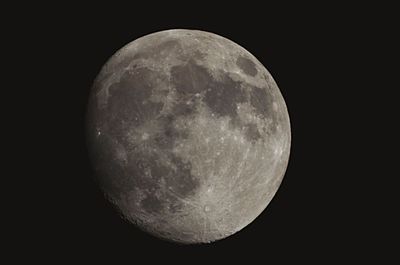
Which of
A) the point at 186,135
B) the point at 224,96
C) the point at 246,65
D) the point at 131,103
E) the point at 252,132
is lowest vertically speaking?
the point at 186,135

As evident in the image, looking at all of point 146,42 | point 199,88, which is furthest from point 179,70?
point 146,42

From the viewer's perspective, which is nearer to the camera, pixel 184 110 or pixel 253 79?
pixel 184 110

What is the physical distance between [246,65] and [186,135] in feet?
3.88

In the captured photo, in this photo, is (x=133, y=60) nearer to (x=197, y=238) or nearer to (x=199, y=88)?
(x=199, y=88)

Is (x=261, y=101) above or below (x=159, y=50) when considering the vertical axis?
below

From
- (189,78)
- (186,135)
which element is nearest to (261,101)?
(189,78)

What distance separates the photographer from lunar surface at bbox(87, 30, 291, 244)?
587cm

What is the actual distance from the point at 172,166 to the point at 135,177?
451mm

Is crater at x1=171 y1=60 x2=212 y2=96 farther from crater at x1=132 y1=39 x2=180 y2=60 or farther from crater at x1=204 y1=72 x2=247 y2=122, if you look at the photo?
crater at x1=132 y1=39 x2=180 y2=60

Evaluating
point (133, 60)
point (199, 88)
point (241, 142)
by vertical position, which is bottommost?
point (241, 142)

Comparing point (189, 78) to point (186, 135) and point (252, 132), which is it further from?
point (252, 132)

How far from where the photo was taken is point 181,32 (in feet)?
21.7

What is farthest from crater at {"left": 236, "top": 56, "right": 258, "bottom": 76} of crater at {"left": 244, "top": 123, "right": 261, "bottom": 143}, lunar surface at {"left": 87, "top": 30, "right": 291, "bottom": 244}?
crater at {"left": 244, "top": 123, "right": 261, "bottom": 143}

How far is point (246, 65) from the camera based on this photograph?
638 cm
